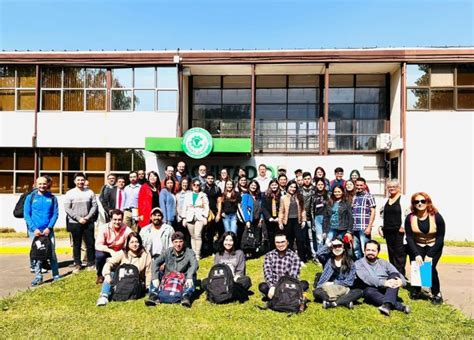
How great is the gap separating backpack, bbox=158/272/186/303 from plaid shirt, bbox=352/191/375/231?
11.3 ft

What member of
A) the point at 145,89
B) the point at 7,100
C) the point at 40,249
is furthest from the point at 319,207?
the point at 7,100

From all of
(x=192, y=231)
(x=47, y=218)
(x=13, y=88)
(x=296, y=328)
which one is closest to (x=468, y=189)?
(x=192, y=231)

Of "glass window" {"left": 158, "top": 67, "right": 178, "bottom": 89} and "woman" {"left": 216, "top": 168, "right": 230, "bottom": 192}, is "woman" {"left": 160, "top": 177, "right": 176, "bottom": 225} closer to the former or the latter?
"woman" {"left": 216, "top": 168, "right": 230, "bottom": 192}

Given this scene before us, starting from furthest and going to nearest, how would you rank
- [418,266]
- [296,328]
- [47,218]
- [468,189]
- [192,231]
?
1. [468,189]
2. [192,231]
3. [47,218]
4. [418,266]
5. [296,328]

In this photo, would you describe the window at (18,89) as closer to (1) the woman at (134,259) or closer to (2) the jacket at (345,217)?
(1) the woman at (134,259)

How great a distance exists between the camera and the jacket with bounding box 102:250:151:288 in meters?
6.47

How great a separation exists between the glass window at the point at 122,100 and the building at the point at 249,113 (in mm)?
41

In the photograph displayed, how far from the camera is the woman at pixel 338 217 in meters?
7.52

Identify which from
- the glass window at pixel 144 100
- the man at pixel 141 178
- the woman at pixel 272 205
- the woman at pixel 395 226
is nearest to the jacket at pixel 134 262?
the man at pixel 141 178

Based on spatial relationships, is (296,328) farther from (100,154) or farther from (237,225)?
(100,154)

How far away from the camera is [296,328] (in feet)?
16.3

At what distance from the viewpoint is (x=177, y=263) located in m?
6.31

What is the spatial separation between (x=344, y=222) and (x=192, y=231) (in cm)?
308

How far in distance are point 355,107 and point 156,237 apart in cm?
1219
